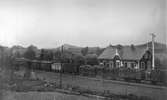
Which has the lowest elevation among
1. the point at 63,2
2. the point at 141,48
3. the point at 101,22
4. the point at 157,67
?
the point at 157,67

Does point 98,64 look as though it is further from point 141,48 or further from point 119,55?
point 141,48

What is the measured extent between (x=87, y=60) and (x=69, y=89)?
0.21 m

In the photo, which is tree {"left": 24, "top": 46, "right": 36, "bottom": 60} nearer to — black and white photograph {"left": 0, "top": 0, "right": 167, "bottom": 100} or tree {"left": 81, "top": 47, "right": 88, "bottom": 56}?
black and white photograph {"left": 0, "top": 0, "right": 167, "bottom": 100}

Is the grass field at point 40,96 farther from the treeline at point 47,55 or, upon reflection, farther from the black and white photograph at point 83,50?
the treeline at point 47,55

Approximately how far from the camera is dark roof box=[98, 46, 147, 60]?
93 centimetres

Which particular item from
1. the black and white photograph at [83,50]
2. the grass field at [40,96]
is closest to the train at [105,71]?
the black and white photograph at [83,50]

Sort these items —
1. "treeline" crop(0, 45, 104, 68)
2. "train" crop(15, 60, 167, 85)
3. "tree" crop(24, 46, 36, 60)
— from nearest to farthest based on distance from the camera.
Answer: "train" crop(15, 60, 167, 85)
"treeline" crop(0, 45, 104, 68)
"tree" crop(24, 46, 36, 60)

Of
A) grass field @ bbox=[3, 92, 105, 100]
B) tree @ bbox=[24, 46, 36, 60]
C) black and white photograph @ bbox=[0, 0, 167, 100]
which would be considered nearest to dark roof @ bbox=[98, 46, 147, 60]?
black and white photograph @ bbox=[0, 0, 167, 100]

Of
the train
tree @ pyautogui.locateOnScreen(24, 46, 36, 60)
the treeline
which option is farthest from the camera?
tree @ pyautogui.locateOnScreen(24, 46, 36, 60)

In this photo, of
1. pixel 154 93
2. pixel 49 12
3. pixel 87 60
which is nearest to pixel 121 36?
pixel 87 60

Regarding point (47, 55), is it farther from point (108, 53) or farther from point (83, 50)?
point (108, 53)

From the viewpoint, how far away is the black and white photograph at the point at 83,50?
0.94 meters

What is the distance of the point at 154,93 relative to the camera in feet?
3.02

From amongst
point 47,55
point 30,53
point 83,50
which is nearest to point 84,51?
point 83,50
